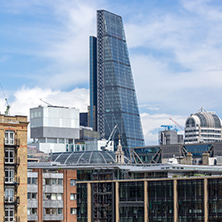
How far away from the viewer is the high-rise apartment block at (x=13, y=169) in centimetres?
12169

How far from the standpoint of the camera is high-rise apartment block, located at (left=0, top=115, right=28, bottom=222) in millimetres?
121688

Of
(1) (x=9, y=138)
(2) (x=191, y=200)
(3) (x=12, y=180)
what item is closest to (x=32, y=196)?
(3) (x=12, y=180)

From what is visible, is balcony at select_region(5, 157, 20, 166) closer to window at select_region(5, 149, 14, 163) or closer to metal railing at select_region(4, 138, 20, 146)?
window at select_region(5, 149, 14, 163)

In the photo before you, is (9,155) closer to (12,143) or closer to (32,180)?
(12,143)

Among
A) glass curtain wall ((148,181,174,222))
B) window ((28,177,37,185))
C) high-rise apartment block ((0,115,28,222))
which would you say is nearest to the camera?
high-rise apartment block ((0,115,28,222))

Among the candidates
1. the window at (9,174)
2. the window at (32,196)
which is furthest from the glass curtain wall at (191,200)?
the window at (9,174)

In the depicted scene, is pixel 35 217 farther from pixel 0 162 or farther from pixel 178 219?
pixel 178 219

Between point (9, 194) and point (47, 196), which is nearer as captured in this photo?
point (9, 194)

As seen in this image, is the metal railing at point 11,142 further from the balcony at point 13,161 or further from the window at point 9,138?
the balcony at point 13,161

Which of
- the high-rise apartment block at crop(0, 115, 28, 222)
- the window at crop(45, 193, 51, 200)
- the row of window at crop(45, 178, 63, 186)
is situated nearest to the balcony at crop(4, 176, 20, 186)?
the high-rise apartment block at crop(0, 115, 28, 222)

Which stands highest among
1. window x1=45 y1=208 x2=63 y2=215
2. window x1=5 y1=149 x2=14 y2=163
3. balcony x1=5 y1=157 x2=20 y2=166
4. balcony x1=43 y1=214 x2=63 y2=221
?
window x1=5 y1=149 x2=14 y2=163

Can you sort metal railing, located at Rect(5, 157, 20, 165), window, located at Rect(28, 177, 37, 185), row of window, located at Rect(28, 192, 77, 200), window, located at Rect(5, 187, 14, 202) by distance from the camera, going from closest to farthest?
window, located at Rect(5, 187, 14, 202) < metal railing, located at Rect(5, 157, 20, 165) < window, located at Rect(28, 177, 37, 185) < row of window, located at Rect(28, 192, 77, 200)

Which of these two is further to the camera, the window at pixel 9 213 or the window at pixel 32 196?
the window at pixel 32 196

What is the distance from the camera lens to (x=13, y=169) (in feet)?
406
